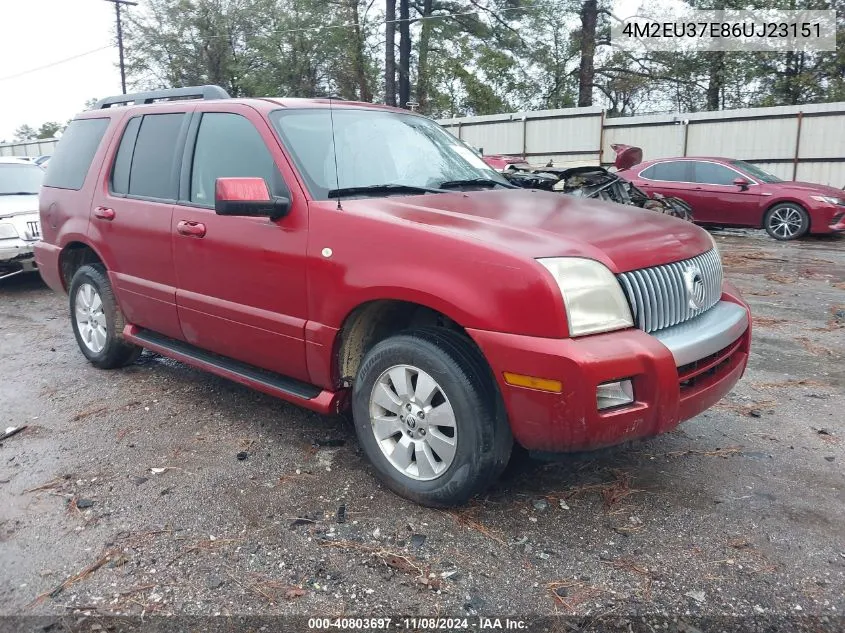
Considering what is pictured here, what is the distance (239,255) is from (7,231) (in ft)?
18.6

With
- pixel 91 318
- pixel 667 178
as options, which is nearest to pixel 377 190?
pixel 91 318

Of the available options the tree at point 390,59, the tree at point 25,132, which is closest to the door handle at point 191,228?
the tree at point 390,59

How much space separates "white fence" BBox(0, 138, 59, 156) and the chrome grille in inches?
1417

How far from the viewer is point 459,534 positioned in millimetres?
2928

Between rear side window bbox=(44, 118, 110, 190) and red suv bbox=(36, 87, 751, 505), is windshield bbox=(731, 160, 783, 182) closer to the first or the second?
red suv bbox=(36, 87, 751, 505)

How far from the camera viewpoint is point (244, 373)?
152 inches

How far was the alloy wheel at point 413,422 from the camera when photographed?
2.98 metres

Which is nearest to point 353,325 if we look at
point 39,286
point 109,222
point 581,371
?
point 581,371

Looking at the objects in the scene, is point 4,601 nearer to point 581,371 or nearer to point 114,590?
point 114,590

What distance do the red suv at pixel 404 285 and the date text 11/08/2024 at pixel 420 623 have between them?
62 centimetres

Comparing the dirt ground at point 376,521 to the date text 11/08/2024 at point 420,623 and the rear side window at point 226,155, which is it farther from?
the rear side window at point 226,155

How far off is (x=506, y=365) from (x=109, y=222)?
3134 mm

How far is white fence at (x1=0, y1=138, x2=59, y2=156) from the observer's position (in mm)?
35000

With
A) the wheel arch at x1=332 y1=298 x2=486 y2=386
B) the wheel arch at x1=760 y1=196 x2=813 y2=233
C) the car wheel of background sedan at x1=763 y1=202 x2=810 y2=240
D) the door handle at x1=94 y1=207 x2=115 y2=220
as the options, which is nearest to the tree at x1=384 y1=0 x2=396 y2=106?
the wheel arch at x1=760 y1=196 x2=813 y2=233
